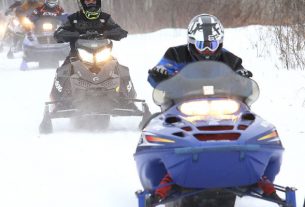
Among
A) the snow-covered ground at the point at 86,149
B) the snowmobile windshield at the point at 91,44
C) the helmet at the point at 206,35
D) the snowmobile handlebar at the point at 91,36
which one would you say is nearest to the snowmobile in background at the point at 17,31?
the snow-covered ground at the point at 86,149

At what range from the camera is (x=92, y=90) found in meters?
8.95

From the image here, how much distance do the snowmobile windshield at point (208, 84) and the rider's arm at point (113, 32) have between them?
5.01 m

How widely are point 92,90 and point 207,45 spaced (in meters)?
3.70

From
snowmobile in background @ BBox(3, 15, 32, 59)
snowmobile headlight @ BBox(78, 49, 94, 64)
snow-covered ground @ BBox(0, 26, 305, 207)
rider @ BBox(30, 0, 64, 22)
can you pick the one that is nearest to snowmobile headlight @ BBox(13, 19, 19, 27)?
snowmobile in background @ BBox(3, 15, 32, 59)

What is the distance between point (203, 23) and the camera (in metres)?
5.43

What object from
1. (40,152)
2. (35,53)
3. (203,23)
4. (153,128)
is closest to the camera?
(153,128)

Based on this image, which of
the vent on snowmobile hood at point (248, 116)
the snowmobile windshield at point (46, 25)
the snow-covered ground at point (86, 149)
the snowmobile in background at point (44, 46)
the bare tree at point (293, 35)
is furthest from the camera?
the snowmobile windshield at point (46, 25)

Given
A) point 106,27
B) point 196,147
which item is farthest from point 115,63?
point 196,147

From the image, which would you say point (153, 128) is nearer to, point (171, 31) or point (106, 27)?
point (106, 27)

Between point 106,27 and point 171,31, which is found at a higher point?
point 106,27

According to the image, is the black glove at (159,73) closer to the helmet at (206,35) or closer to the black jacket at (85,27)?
the helmet at (206,35)

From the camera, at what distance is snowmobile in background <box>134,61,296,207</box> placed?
13.7 ft

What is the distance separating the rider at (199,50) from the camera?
5441 mm

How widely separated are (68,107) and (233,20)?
13.2 metres
